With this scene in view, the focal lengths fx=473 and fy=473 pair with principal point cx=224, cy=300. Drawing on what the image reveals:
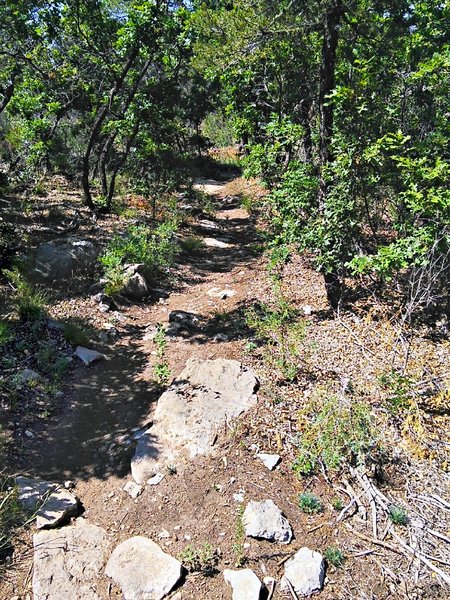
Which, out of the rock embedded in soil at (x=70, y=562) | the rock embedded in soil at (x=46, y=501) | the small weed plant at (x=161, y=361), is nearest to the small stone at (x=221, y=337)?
the small weed plant at (x=161, y=361)

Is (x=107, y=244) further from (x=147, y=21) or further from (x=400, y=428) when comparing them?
(x=400, y=428)

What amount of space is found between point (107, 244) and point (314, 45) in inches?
212

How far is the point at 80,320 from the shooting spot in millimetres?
6836

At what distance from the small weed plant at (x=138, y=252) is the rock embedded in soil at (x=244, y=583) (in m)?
4.99

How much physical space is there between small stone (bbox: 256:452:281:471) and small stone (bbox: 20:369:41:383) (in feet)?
8.96

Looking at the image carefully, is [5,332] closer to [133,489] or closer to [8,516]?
[8,516]

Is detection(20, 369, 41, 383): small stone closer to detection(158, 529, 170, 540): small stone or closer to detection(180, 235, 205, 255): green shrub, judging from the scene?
detection(158, 529, 170, 540): small stone

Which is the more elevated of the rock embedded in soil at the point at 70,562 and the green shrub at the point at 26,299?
the green shrub at the point at 26,299

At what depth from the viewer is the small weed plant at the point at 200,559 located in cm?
352

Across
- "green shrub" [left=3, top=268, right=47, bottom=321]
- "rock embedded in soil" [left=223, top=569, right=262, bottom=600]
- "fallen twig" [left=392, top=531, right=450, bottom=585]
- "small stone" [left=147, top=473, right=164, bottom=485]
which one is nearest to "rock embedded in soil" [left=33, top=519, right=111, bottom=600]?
"small stone" [left=147, top=473, right=164, bottom=485]

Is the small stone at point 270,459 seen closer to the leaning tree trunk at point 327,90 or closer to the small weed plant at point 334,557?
the small weed plant at point 334,557

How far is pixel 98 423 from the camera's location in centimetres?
511

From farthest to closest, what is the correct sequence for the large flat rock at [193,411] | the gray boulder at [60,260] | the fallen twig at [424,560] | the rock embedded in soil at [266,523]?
the gray boulder at [60,260] < the large flat rock at [193,411] < the rock embedded in soil at [266,523] < the fallen twig at [424,560]

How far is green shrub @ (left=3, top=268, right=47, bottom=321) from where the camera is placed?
639 cm
